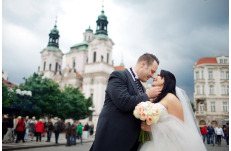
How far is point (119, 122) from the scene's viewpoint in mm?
3023

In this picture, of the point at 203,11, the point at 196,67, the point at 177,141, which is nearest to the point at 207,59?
Answer: the point at 196,67

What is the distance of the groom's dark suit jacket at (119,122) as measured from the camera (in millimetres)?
2961

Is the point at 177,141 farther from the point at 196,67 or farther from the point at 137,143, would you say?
the point at 196,67

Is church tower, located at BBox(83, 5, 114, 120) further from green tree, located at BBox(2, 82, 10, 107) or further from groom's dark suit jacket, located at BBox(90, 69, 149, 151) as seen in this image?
groom's dark suit jacket, located at BBox(90, 69, 149, 151)

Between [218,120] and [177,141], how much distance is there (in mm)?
45684

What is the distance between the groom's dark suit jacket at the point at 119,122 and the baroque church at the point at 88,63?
4802 centimetres

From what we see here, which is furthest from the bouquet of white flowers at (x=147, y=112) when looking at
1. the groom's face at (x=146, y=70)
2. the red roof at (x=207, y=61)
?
the red roof at (x=207, y=61)

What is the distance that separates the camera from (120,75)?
10.5 feet

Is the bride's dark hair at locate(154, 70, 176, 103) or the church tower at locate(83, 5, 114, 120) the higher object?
the church tower at locate(83, 5, 114, 120)

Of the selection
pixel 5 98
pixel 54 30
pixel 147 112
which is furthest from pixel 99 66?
pixel 147 112

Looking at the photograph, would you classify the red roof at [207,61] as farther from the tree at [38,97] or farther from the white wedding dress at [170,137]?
the white wedding dress at [170,137]

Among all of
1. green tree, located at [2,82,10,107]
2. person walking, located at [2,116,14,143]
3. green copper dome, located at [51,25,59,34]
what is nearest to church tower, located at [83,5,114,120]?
green copper dome, located at [51,25,59,34]

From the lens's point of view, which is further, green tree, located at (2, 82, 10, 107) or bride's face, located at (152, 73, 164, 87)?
green tree, located at (2, 82, 10, 107)

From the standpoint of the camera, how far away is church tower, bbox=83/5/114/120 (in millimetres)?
55875
